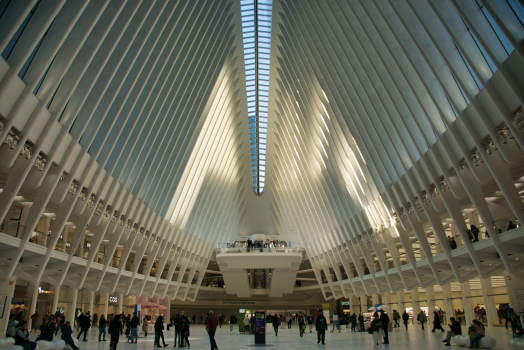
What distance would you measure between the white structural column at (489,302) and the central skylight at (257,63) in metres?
21.0

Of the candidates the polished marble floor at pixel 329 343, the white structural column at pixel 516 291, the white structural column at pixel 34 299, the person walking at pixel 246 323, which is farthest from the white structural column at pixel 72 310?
the white structural column at pixel 516 291

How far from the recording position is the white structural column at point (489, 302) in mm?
20750

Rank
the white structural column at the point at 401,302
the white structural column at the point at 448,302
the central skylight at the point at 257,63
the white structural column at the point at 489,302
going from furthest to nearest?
the white structural column at the point at 401,302, the central skylight at the point at 257,63, the white structural column at the point at 448,302, the white structural column at the point at 489,302

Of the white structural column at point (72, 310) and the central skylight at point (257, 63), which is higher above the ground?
the central skylight at point (257, 63)

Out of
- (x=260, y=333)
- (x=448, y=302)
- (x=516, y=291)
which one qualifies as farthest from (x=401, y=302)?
(x=260, y=333)

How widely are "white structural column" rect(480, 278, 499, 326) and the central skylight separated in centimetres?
2104

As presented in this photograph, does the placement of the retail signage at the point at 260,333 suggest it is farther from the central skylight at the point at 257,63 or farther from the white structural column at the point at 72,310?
the central skylight at the point at 257,63

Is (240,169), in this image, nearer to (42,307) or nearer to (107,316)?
(107,316)

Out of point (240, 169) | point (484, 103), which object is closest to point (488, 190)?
point (484, 103)

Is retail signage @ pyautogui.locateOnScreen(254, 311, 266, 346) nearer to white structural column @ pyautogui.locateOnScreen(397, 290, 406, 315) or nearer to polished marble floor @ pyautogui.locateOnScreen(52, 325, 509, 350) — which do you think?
polished marble floor @ pyautogui.locateOnScreen(52, 325, 509, 350)

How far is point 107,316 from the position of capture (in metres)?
29.8

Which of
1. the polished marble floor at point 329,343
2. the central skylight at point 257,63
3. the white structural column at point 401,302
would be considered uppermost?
the central skylight at point 257,63

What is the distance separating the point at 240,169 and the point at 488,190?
31716 mm

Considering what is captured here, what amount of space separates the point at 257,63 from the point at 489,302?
22.7 metres
